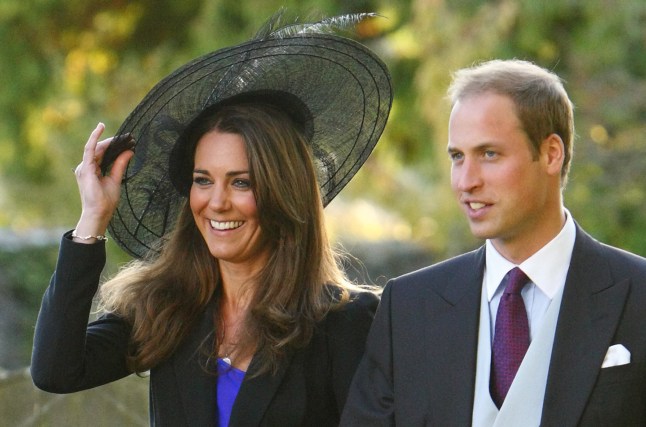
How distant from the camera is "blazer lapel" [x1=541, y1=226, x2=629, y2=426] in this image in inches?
124

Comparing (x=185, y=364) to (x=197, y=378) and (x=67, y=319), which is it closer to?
(x=197, y=378)

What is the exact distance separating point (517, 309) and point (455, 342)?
0.59 ft

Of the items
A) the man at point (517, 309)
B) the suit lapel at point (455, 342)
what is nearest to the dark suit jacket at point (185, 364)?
the man at point (517, 309)

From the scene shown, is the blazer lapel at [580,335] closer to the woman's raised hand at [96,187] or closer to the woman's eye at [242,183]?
the woman's eye at [242,183]

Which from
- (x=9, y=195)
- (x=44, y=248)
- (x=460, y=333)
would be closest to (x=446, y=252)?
(x=44, y=248)

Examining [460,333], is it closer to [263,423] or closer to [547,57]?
Result: [263,423]

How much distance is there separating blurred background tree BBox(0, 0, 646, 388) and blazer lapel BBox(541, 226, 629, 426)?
5.16 m

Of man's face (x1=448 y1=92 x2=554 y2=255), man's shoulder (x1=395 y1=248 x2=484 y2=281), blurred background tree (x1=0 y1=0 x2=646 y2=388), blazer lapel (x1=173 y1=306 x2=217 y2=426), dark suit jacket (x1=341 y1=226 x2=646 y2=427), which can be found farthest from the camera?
blurred background tree (x1=0 y1=0 x2=646 y2=388)

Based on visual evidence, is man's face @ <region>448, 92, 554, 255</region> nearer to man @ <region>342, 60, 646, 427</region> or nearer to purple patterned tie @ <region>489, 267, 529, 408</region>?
man @ <region>342, 60, 646, 427</region>

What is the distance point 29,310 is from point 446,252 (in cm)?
338

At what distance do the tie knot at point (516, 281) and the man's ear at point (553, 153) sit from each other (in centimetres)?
26

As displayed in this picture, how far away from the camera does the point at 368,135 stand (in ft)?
13.6

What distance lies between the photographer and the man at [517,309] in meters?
3.18

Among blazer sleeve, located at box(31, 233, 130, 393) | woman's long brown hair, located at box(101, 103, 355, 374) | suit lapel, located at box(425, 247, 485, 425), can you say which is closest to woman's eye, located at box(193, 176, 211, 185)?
woman's long brown hair, located at box(101, 103, 355, 374)
